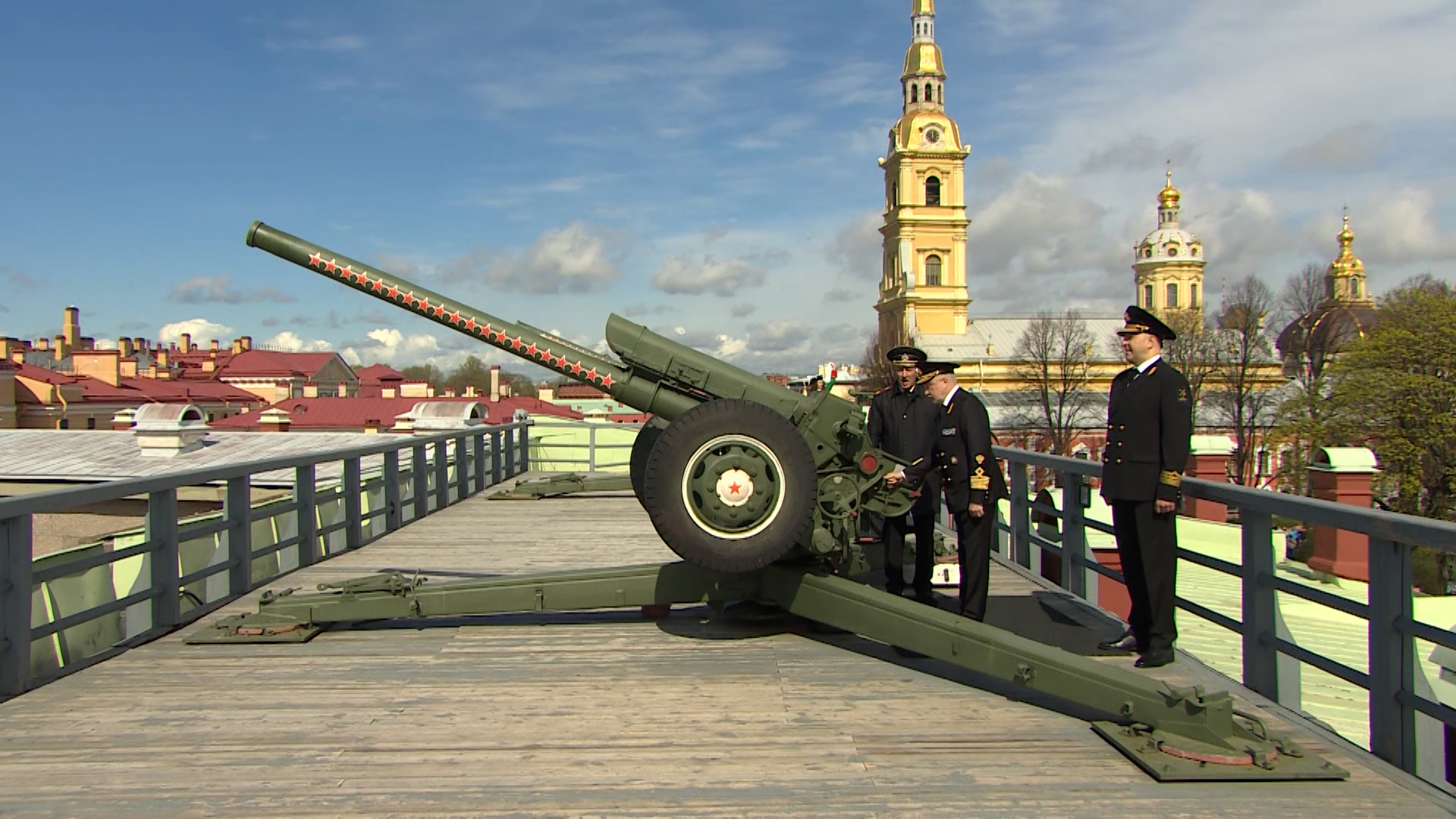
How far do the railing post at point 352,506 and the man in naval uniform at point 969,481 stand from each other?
5.71 m

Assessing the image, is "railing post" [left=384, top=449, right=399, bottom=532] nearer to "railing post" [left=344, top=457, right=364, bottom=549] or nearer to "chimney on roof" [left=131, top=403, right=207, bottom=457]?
"railing post" [left=344, top=457, right=364, bottom=549]

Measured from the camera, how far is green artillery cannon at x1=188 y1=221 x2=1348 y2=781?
409 cm

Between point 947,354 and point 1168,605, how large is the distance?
79.2 m

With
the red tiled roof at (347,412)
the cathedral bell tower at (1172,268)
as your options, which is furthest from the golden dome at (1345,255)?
the red tiled roof at (347,412)

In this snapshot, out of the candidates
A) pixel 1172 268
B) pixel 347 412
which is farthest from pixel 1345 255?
pixel 347 412

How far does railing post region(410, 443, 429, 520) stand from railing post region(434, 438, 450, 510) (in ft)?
2.13

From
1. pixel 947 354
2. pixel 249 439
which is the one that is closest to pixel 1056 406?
pixel 947 354

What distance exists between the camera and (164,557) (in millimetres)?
6133

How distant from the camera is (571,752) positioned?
4.13 m

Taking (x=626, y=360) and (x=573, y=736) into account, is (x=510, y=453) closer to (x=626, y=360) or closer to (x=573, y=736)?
(x=626, y=360)

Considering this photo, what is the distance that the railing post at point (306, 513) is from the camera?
8477 mm

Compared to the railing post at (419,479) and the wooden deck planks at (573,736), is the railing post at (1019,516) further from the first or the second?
the railing post at (419,479)

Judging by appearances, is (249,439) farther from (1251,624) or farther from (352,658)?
(1251,624)

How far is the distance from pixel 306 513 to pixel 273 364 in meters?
83.4
